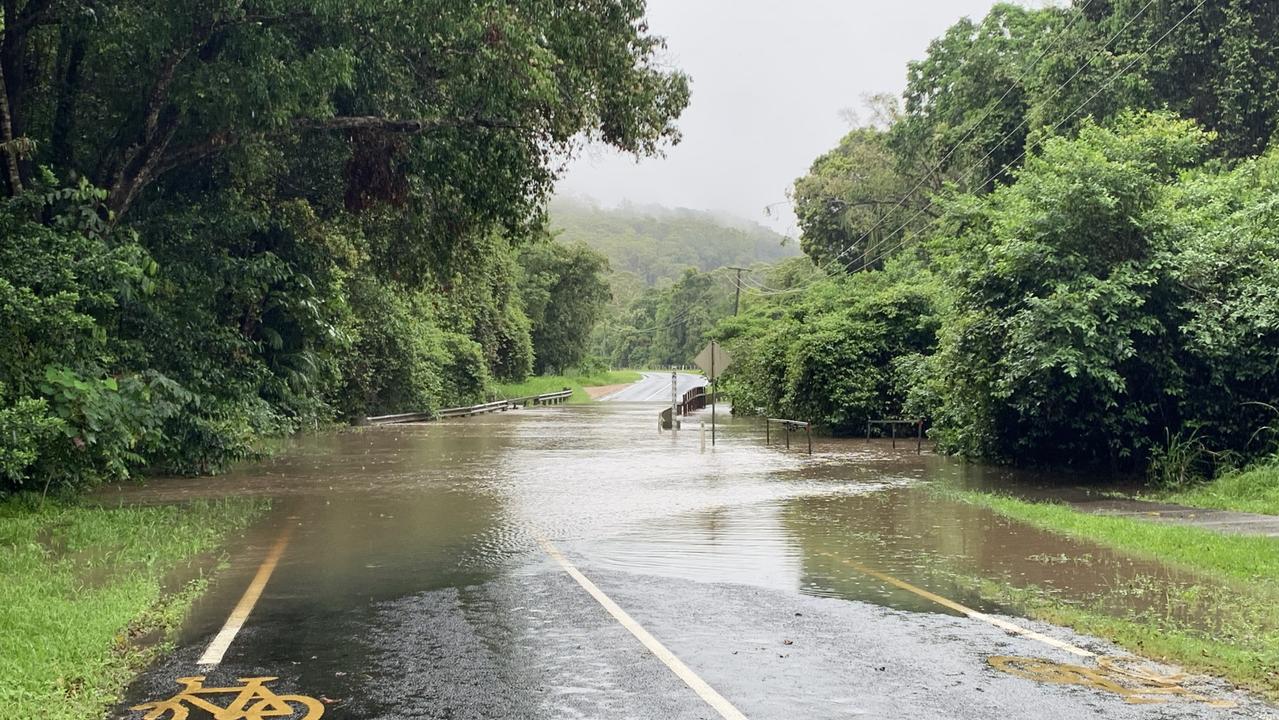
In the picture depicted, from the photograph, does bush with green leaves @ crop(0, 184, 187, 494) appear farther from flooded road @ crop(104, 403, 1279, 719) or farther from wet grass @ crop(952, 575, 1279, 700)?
wet grass @ crop(952, 575, 1279, 700)

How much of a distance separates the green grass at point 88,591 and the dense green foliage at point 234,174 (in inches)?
34.7

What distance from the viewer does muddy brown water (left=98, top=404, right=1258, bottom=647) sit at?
1038 centimetres

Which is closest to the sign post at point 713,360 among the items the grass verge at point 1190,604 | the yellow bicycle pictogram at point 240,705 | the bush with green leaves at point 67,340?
the grass verge at point 1190,604

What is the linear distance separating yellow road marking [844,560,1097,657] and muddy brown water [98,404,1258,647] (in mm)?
146

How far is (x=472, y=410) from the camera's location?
53.8 m

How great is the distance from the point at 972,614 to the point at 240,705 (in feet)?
18.0

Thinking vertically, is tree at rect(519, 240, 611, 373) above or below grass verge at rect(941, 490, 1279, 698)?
above

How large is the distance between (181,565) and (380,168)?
8.34m

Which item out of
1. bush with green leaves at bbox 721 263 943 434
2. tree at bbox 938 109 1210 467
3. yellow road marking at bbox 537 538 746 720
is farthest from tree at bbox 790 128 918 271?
yellow road marking at bbox 537 538 746 720

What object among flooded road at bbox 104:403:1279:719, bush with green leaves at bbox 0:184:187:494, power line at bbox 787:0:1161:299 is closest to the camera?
flooded road at bbox 104:403:1279:719

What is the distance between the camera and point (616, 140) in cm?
1894

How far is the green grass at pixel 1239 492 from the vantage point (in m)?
15.7

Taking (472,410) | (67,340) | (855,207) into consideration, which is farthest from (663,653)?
(855,207)

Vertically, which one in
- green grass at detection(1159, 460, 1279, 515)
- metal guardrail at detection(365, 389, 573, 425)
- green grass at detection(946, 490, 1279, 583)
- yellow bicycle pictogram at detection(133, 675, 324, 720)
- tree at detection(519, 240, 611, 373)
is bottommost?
yellow bicycle pictogram at detection(133, 675, 324, 720)
